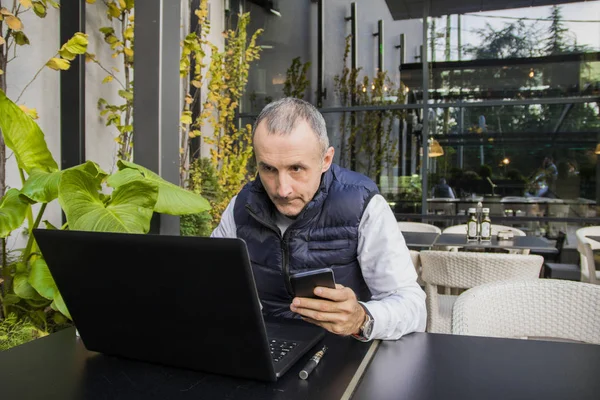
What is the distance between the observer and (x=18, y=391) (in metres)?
1.00

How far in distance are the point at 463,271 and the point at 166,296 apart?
2.54m

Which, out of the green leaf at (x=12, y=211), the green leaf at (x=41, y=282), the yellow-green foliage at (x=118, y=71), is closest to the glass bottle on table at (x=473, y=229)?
the yellow-green foliage at (x=118, y=71)

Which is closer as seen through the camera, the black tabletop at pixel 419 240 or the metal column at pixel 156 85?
the metal column at pixel 156 85

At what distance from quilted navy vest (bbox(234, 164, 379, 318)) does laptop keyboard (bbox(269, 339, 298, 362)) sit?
1.47 feet

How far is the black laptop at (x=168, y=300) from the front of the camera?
2.96ft

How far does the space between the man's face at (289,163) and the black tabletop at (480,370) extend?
52cm

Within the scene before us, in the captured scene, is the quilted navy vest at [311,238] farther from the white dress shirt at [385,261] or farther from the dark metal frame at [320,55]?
the dark metal frame at [320,55]

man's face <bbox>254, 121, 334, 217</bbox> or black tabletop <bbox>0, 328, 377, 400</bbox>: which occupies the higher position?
man's face <bbox>254, 121, 334, 217</bbox>

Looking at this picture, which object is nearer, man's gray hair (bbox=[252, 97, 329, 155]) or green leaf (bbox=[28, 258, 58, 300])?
man's gray hair (bbox=[252, 97, 329, 155])

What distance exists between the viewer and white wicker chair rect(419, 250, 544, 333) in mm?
3070

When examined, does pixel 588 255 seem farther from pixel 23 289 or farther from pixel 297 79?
pixel 297 79

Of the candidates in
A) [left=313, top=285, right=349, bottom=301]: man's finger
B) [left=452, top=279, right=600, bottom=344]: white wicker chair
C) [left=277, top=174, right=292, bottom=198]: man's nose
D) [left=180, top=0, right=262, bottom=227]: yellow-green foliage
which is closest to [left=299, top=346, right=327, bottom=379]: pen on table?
[left=313, top=285, right=349, bottom=301]: man's finger

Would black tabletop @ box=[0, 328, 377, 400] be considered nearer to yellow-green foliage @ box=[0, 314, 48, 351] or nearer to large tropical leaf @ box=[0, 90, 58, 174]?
yellow-green foliage @ box=[0, 314, 48, 351]

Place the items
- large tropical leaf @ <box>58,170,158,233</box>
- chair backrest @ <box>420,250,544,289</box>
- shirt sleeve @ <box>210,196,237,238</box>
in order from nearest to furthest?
shirt sleeve @ <box>210,196,237,238</box> → large tropical leaf @ <box>58,170,158,233</box> → chair backrest @ <box>420,250,544,289</box>
